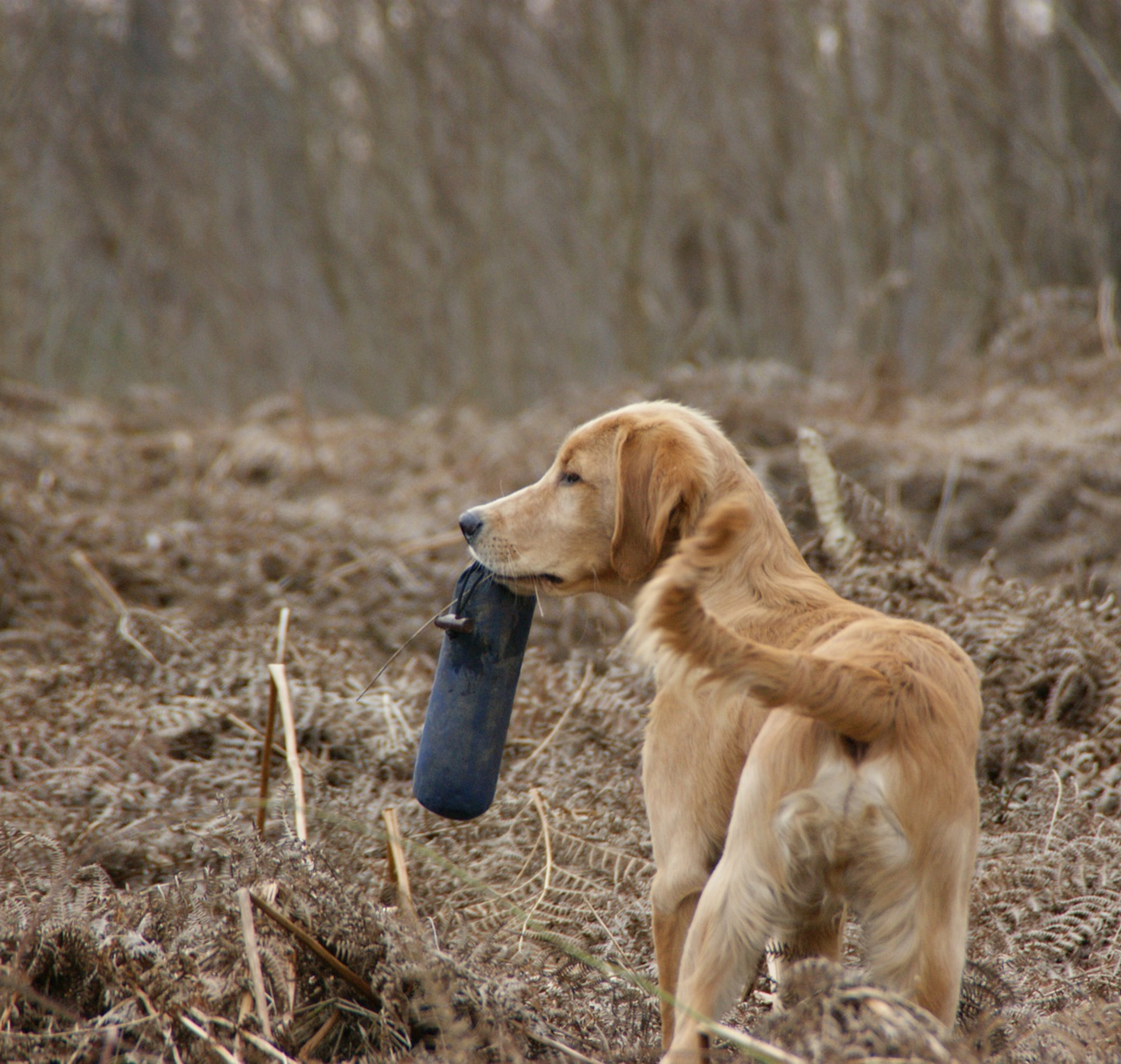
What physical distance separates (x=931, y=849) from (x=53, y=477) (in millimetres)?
7385

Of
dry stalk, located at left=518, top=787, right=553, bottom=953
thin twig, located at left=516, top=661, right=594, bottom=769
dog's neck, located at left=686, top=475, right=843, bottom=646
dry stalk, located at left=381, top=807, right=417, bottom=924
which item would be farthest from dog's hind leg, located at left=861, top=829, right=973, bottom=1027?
thin twig, located at left=516, top=661, right=594, bottom=769

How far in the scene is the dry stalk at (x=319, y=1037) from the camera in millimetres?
2551

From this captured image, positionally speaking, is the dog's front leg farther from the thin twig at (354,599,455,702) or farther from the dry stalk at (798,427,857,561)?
the dry stalk at (798,427,857,561)

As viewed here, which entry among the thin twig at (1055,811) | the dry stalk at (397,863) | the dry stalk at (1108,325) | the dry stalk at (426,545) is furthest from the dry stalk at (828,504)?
the dry stalk at (1108,325)

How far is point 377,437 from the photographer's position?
38.9 ft

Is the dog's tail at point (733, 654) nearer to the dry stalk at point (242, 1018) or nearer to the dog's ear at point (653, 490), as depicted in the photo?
the dog's ear at point (653, 490)

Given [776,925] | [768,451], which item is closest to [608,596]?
[776,925]

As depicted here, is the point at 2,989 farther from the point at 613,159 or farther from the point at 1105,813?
the point at 613,159

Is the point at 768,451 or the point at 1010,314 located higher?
the point at 1010,314

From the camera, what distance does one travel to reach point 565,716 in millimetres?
4469

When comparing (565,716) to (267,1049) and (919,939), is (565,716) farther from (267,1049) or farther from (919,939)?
(919,939)

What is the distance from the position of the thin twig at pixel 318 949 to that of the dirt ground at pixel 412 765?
0.02m

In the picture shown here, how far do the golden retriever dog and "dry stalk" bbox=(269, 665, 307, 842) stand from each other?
1171mm

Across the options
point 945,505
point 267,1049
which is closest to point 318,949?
point 267,1049
